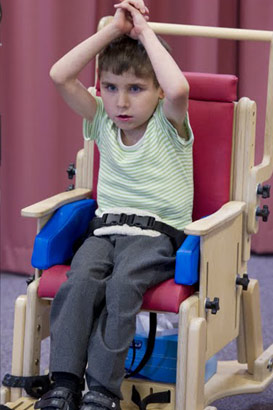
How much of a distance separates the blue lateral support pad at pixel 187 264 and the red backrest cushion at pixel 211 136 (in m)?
0.31

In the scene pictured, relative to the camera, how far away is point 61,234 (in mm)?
1964

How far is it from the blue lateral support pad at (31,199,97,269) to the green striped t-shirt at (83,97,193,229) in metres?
0.09

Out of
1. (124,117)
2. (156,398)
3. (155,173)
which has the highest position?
(124,117)

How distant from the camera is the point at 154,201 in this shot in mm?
1941

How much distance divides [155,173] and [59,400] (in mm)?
540

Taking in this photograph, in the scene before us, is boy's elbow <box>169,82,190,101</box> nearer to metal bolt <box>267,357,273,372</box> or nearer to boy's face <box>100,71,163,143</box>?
boy's face <box>100,71,163,143</box>

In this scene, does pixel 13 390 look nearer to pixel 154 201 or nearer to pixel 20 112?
pixel 154 201

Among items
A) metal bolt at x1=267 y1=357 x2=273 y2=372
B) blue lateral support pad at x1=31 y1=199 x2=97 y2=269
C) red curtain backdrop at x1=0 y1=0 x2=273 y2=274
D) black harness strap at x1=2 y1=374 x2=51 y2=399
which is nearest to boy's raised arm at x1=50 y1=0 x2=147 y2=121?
blue lateral support pad at x1=31 y1=199 x2=97 y2=269

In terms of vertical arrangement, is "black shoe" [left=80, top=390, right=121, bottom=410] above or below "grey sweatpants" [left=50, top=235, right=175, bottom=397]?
below

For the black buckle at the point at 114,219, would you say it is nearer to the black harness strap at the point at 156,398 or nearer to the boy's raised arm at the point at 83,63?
the boy's raised arm at the point at 83,63

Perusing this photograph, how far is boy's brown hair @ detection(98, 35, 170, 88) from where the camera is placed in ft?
6.21

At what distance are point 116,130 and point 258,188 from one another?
1.18 feet

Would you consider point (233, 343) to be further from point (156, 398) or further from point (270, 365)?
point (156, 398)

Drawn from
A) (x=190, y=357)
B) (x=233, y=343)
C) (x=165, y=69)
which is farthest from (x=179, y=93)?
(x=233, y=343)
